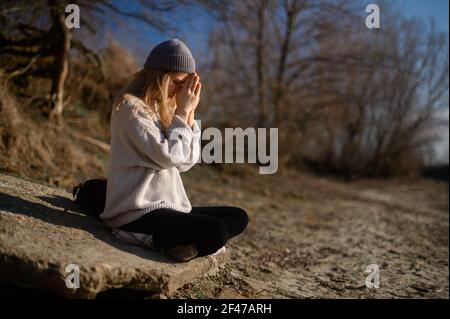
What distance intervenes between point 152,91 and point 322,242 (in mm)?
3426

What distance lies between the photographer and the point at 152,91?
243 cm

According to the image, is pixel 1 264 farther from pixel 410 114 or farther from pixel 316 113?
pixel 410 114

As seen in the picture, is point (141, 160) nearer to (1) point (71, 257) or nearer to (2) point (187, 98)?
(2) point (187, 98)

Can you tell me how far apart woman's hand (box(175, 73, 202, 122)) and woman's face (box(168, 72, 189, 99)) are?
1.4 inches

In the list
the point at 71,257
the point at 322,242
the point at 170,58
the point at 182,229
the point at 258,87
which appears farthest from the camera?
the point at 258,87

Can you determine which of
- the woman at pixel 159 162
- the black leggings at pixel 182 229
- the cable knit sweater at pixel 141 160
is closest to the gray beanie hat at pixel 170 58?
the woman at pixel 159 162

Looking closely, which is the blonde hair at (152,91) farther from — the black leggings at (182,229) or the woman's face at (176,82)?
the black leggings at (182,229)

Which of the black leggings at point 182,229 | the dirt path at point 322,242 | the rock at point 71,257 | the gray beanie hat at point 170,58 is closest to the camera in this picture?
the rock at point 71,257

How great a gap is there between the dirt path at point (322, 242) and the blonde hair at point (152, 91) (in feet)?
3.33

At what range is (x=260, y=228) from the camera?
5406mm

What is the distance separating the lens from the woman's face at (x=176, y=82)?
2461 mm

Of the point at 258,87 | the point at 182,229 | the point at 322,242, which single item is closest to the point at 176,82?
the point at 182,229

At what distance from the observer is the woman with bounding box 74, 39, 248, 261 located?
226cm
